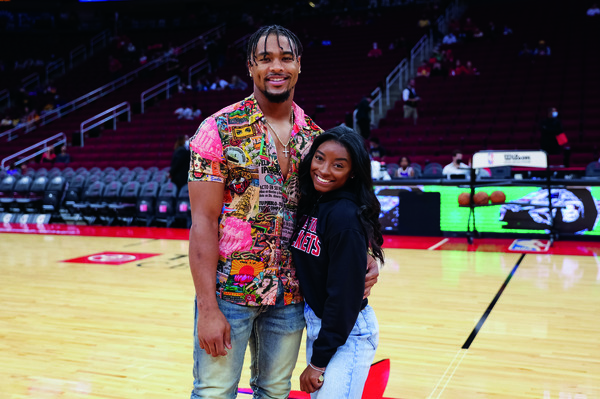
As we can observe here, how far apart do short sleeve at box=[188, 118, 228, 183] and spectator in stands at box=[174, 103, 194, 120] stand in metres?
15.1

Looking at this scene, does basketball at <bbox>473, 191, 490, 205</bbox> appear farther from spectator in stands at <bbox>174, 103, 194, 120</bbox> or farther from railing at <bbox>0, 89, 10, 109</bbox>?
railing at <bbox>0, 89, 10, 109</bbox>

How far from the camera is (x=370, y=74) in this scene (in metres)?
16.5

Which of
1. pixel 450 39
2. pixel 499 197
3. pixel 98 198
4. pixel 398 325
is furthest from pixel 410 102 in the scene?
pixel 398 325

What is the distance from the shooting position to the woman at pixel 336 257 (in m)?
1.70

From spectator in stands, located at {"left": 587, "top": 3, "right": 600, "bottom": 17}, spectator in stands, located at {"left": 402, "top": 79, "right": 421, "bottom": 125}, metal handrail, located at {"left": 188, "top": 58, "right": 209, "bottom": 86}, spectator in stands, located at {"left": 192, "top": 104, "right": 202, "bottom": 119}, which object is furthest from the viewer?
metal handrail, located at {"left": 188, "top": 58, "right": 209, "bottom": 86}

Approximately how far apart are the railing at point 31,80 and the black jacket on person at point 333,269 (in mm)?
23509

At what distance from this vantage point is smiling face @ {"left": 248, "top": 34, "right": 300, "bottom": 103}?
1.81 m

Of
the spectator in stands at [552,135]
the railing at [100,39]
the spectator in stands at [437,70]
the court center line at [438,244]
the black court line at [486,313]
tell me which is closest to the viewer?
the black court line at [486,313]

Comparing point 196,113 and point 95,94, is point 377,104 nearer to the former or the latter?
point 196,113

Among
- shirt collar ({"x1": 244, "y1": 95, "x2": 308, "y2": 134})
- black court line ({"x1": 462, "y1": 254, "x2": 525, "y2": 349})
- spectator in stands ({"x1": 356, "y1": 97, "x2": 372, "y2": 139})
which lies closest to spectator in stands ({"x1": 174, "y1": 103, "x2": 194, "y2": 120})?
spectator in stands ({"x1": 356, "y1": 97, "x2": 372, "y2": 139})

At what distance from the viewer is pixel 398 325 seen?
4203 millimetres

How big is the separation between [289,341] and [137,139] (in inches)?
586

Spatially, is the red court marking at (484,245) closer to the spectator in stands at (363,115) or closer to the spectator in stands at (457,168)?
the spectator in stands at (457,168)

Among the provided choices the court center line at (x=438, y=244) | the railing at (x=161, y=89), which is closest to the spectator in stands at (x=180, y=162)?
the court center line at (x=438, y=244)
